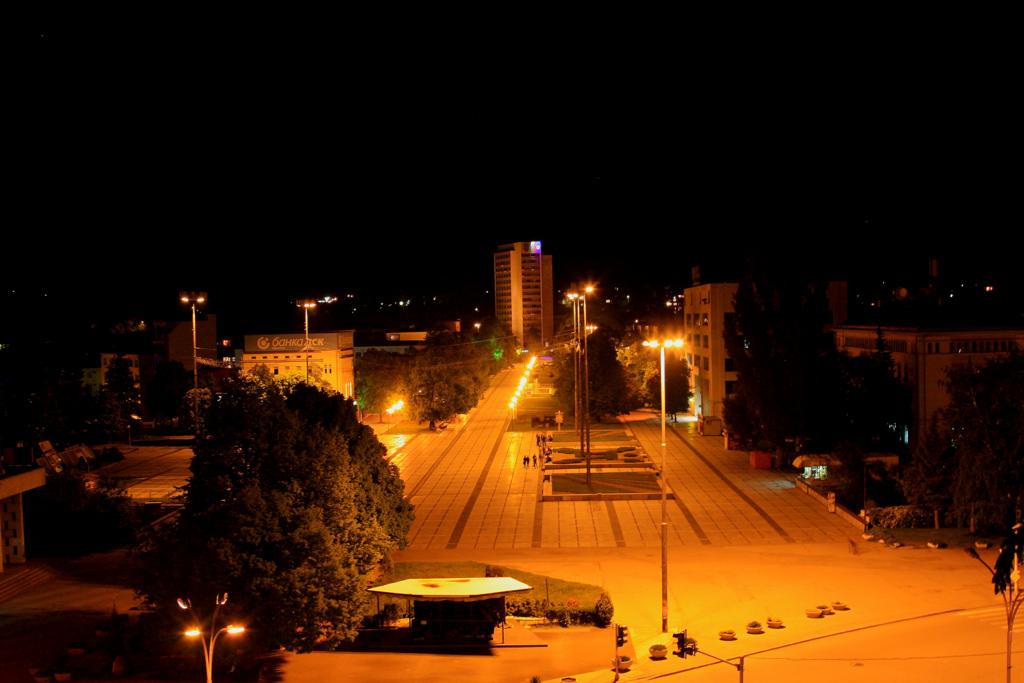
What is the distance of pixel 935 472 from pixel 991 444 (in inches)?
92.0

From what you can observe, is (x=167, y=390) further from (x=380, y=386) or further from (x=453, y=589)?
(x=453, y=589)

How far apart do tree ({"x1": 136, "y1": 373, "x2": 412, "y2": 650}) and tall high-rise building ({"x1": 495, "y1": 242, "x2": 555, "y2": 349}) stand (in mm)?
145435

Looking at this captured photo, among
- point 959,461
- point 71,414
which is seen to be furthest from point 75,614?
point 71,414

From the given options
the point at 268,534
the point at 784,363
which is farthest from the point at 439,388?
the point at 268,534

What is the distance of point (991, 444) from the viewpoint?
20.0 metres

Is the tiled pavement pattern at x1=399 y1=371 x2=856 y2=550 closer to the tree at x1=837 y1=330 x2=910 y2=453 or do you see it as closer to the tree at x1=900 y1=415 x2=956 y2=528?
the tree at x1=900 y1=415 x2=956 y2=528

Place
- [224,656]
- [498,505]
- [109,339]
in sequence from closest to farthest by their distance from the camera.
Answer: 1. [224,656]
2. [498,505]
3. [109,339]

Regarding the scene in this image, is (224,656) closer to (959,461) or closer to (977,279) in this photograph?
(959,461)

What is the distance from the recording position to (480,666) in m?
14.0

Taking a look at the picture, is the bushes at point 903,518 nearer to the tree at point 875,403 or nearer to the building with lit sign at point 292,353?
the tree at point 875,403

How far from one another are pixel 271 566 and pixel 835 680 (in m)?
8.22

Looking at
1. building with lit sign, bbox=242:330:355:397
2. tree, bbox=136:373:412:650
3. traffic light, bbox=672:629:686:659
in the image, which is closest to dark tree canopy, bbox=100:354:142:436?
building with lit sign, bbox=242:330:355:397

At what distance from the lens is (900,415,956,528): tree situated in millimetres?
21844

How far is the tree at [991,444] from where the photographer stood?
19.6 metres
